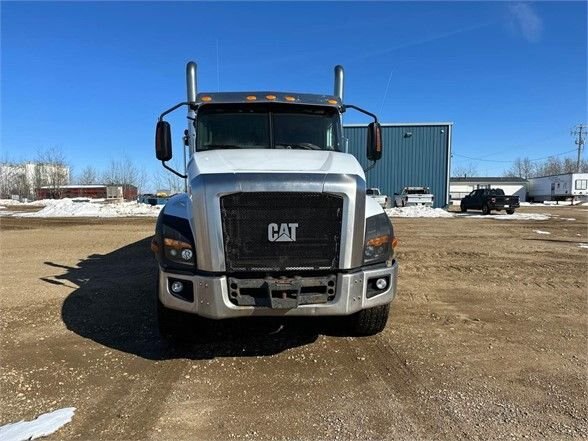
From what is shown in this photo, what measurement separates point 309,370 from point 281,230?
4.37 ft

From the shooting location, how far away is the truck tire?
180 inches

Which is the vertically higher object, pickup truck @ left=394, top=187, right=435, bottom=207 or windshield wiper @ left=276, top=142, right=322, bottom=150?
windshield wiper @ left=276, top=142, right=322, bottom=150

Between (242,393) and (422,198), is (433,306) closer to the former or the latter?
(242,393)

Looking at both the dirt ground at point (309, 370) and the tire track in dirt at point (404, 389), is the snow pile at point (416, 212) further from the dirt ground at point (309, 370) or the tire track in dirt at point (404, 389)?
the tire track in dirt at point (404, 389)

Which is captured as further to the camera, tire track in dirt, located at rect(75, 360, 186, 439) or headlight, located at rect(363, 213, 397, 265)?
headlight, located at rect(363, 213, 397, 265)

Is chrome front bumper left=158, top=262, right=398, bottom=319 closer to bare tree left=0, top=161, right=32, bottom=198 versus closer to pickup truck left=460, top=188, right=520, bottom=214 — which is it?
pickup truck left=460, top=188, right=520, bottom=214

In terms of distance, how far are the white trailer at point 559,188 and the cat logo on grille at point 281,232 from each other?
2448 inches

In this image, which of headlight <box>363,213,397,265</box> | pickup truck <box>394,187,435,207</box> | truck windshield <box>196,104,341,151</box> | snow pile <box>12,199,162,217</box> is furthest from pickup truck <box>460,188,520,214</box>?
headlight <box>363,213,397,265</box>

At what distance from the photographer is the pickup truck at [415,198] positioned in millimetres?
30000

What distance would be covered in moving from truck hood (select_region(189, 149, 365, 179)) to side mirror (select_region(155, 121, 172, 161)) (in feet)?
2.26

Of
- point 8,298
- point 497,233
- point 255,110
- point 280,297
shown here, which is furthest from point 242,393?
point 497,233

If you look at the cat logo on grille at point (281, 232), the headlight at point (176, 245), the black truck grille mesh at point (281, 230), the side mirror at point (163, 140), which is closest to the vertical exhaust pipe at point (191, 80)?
the side mirror at point (163, 140)

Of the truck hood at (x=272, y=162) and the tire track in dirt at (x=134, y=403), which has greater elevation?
the truck hood at (x=272, y=162)

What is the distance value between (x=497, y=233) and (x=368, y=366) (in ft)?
44.7
